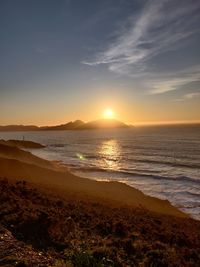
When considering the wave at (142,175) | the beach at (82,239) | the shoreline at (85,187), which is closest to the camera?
the beach at (82,239)

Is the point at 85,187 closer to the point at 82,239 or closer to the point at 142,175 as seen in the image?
the point at 142,175

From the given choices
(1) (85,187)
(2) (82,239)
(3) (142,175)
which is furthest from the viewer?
(3) (142,175)

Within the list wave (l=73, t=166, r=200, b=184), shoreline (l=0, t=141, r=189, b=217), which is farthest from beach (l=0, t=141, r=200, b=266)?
wave (l=73, t=166, r=200, b=184)

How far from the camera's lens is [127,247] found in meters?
9.66

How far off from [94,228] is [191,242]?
379 centimetres

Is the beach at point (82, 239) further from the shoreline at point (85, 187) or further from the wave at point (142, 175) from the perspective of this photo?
the wave at point (142, 175)

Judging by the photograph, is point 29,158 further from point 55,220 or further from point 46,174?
point 55,220

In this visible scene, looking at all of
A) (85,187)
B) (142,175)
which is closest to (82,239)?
(85,187)

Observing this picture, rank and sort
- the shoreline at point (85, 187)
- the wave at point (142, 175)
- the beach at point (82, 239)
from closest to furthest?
the beach at point (82, 239) < the shoreline at point (85, 187) < the wave at point (142, 175)

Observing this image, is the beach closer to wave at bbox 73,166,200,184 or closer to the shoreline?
the shoreline

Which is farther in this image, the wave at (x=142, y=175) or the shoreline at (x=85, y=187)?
the wave at (x=142, y=175)

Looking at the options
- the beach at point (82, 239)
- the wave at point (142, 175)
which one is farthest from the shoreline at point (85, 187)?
the beach at point (82, 239)

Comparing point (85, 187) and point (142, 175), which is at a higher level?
point (85, 187)

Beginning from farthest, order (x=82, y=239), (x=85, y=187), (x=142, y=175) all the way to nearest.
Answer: (x=142, y=175) < (x=85, y=187) < (x=82, y=239)
